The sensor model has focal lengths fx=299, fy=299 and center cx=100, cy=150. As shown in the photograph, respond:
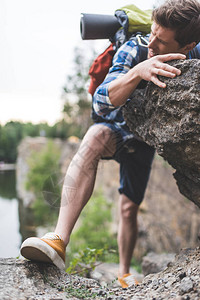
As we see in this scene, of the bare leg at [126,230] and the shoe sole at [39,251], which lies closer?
the shoe sole at [39,251]

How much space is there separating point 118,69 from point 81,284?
1.01 metres

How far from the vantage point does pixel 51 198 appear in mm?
1797

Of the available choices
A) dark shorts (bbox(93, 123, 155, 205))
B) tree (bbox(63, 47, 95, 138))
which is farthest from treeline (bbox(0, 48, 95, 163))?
dark shorts (bbox(93, 123, 155, 205))

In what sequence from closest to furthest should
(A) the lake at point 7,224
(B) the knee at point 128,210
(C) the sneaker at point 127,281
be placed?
(C) the sneaker at point 127,281 → (B) the knee at point 128,210 → (A) the lake at point 7,224

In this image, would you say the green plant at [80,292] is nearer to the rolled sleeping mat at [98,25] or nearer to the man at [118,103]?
the man at [118,103]

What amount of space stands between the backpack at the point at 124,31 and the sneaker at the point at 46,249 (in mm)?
859

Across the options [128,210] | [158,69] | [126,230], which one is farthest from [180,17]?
[126,230]

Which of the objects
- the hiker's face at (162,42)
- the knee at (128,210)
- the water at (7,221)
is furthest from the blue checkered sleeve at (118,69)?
the water at (7,221)

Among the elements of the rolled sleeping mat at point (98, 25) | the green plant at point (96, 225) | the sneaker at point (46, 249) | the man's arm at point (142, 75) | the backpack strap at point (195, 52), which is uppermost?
the rolled sleeping mat at point (98, 25)

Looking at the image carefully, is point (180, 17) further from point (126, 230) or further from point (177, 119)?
point (126, 230)

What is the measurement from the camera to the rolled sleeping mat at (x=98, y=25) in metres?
1.66

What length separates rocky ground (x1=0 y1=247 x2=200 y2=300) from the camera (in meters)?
1.09

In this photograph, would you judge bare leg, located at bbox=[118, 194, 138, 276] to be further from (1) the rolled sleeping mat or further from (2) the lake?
(2) the lake

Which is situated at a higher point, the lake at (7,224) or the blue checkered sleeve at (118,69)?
the blue checkered sleeve at (118,69)
